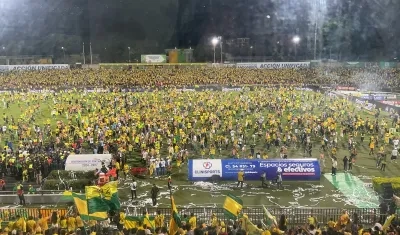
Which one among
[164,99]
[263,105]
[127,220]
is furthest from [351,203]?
[164,99]

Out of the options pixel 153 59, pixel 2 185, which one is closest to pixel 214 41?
pixel 153 59

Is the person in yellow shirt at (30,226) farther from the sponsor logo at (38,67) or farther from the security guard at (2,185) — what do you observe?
the sponsor logo at (38,67)

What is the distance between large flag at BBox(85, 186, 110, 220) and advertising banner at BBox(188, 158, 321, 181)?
9.37 metres

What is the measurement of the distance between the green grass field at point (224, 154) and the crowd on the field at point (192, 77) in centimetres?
816

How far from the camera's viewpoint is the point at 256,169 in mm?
20562

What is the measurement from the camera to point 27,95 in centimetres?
4778

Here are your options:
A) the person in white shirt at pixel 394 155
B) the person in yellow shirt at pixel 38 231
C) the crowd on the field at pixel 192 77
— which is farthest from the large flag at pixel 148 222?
the crowd on the field at pixel 192 77

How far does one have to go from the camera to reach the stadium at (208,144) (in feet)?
42.7

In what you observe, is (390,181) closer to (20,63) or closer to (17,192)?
(17,192)

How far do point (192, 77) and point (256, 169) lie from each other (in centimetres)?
4128

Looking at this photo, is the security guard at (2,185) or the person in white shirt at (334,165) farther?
the person in white shirt at (334,165)

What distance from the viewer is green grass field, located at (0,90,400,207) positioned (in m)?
18.1

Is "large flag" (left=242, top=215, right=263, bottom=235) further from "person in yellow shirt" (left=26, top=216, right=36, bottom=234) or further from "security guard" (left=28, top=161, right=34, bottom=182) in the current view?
"security guard" (left=28, top=161, right=34, bottom=182)

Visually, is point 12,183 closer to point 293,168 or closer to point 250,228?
point 293,168
